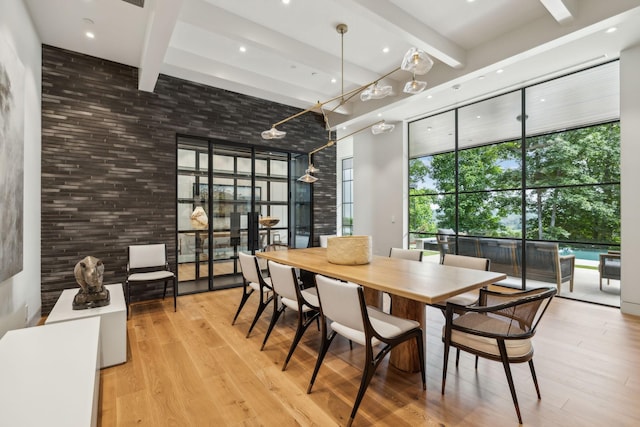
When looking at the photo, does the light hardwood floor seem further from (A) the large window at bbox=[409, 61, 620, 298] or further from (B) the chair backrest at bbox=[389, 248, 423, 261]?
(A) the large window at bbox=[409, 61, 620, 298]

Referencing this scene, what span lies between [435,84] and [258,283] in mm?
3638

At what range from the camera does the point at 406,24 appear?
10.1ft

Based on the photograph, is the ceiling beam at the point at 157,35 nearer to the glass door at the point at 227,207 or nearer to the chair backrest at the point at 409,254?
the glass door at the point at 227,207

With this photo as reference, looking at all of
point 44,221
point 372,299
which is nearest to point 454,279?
point 372,299

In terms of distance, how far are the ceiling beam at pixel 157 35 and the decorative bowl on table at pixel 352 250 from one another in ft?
8.04

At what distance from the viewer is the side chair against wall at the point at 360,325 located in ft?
5.63

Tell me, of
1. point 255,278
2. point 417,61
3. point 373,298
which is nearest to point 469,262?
point 373,298

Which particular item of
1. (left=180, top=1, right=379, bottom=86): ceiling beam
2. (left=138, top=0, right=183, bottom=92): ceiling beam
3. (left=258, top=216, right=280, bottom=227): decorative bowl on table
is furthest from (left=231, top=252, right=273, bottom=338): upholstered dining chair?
(left=180, top=1, right=379, bottom=86): ceiling beam

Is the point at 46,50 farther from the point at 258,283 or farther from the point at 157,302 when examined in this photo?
the point at 258,283

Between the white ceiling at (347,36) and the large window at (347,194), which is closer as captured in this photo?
the white ceiling at (347,36)

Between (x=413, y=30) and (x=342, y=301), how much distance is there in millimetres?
2999

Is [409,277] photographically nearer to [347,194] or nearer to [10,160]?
[10,160]

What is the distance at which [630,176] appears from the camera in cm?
347

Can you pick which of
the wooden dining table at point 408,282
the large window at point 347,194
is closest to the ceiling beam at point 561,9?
the wooden dining table at point 408,282
